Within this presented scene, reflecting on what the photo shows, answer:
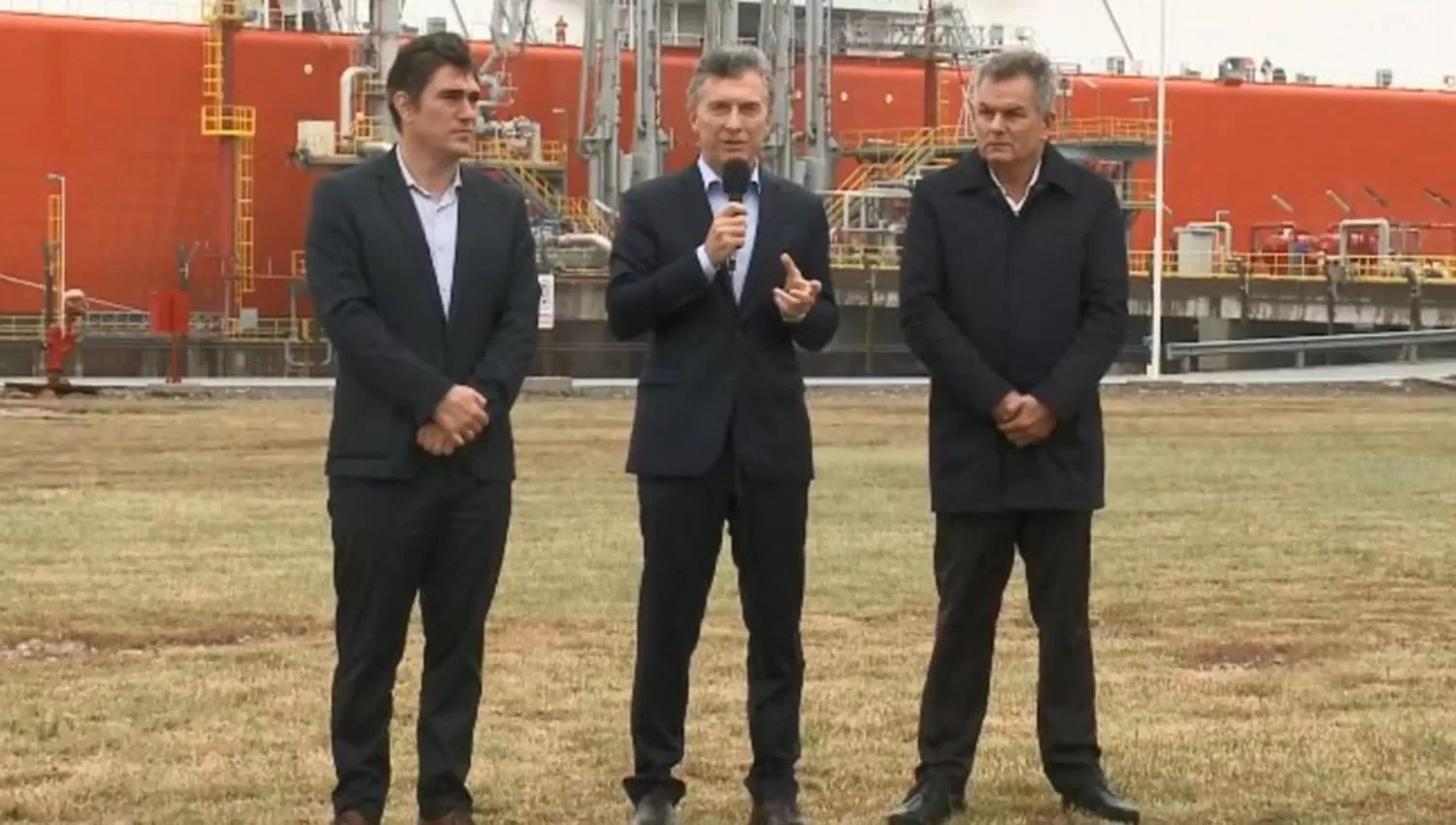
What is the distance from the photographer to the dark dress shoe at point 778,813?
304 inches

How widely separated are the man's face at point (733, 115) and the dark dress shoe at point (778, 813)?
178 centimetres

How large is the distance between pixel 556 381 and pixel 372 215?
113ft

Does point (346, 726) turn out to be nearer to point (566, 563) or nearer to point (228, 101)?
point (566, 563)

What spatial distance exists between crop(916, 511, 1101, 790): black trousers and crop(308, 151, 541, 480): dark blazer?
139 cm

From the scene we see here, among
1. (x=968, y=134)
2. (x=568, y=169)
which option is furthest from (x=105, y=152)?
(x=968, y=134)

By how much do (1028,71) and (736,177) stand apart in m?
0.88

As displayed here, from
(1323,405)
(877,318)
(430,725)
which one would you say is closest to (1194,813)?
(430,725)

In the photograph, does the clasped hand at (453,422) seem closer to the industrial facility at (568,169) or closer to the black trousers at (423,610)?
the black trousers at (423,610)

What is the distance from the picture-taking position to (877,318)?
2222 inches

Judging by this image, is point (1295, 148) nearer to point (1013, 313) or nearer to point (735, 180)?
point (1013, 313)

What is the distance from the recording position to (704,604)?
26.0 feet

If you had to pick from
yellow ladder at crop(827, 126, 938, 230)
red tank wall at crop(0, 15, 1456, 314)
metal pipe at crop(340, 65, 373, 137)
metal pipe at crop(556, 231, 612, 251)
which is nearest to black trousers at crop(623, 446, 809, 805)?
metal pipe at crop(556, 231, 612, 251)

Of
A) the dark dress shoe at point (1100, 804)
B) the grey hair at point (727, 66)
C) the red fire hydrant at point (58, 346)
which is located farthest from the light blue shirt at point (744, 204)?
the red fire hydrant at point (58, 346)

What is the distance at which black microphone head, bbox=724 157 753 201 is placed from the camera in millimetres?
7672
